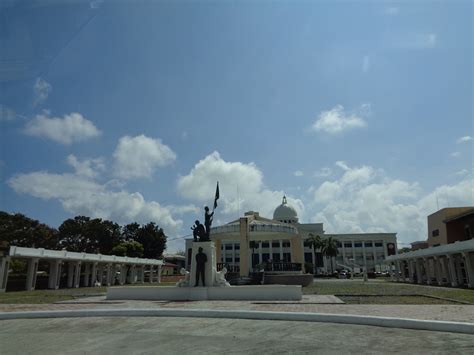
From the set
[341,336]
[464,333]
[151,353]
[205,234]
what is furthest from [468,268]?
[151,353]

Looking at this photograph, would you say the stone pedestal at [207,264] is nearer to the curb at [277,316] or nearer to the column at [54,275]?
the curb at [277,316]

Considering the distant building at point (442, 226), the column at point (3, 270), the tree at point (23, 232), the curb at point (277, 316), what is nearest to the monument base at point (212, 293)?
the curb at point (277, 316)

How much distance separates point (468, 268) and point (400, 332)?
84.9 feet

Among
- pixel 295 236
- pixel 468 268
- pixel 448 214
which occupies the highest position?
pixel 448 214

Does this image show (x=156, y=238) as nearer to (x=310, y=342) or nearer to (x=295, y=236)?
(x=295, y=236)

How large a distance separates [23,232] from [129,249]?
15213mm

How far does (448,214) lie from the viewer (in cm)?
4638

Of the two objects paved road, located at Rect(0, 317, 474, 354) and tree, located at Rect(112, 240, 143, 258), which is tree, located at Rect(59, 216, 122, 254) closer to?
tree, located at Rect(112, 240, 143, 258)

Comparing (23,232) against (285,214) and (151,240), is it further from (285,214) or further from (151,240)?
(285,214)

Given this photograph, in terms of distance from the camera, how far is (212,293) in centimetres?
1933

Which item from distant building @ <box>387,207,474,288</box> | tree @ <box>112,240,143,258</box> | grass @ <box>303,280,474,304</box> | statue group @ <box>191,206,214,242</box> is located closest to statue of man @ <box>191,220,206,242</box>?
statue group @ <box>191,206,214,242</box>

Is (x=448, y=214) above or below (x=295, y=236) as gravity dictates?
above

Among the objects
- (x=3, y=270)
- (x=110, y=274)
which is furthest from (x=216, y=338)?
(x=110, y=274)

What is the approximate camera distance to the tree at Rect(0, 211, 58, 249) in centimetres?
5291
